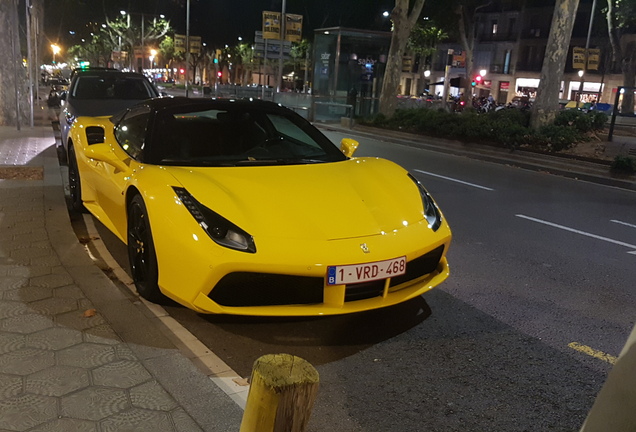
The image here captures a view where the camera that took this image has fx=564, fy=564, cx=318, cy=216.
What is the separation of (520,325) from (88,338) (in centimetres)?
282

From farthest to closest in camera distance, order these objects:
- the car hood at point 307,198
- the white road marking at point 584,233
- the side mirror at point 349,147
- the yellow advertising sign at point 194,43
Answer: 1. the yellow advertising sign at point 194,43
2. the white road marking at point 584,233
3. the side mirror at point 349,147
4. the car hood at point 307,198

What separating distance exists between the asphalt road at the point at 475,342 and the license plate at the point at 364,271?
0.49 meters

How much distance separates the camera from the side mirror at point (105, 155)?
173 inches

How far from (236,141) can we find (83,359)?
2.25 metres

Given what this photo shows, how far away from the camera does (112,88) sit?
34.9 feet

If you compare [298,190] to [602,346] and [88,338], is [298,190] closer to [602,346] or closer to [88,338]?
[88,338]

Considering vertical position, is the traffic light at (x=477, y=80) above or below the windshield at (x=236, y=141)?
above

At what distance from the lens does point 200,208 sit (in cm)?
336

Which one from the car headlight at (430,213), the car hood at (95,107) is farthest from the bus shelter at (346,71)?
the car headlight at (430,213)

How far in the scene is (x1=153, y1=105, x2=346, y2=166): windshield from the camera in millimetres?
4285

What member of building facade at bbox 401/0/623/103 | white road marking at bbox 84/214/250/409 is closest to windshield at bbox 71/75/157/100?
white road marking at bbox 84/214/250/409

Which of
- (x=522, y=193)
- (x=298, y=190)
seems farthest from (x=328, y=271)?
(x=522, y=193)

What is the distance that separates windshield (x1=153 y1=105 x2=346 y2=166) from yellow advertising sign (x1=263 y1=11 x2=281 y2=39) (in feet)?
66.3

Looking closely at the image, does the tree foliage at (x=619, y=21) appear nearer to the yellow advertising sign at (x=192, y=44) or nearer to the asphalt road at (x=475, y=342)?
the yellow advertising sign at (x=192, y=44)
